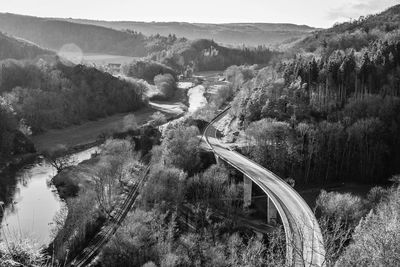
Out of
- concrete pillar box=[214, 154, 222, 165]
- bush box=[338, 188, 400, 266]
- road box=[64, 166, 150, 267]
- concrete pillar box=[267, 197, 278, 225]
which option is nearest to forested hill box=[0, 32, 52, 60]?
concrete pillar box=[214, 154, 222, 165]

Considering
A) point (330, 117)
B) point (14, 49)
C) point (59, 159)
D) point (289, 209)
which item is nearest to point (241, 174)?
point (289, 209)

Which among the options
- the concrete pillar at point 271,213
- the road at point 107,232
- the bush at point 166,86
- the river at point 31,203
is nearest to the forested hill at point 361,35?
the bush at point 166,86

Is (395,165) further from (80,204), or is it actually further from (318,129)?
(80,204)

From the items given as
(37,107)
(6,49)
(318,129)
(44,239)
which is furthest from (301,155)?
(6,49)

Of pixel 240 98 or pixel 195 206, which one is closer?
pixel 195 206

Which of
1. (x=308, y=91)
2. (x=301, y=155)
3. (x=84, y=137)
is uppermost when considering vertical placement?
(x=308, y=91)

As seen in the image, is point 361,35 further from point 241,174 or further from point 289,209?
point 289,209
